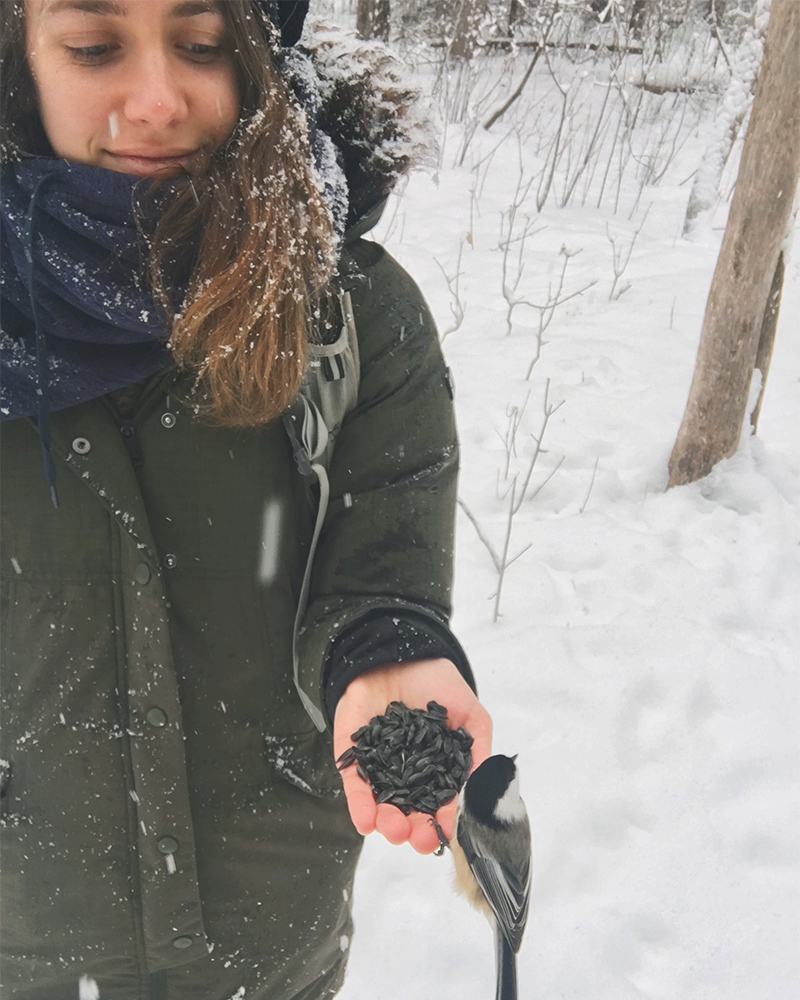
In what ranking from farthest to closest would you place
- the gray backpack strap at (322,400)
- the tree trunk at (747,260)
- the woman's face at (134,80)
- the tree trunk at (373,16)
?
the tree trunk at (373,16) → the tree trunk at (747,260) → the gray backpack strap at (322,400) → the woman's face at (134,80)

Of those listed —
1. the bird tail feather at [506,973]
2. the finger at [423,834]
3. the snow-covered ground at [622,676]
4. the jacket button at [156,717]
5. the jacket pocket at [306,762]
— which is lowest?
the snow-covered ground at [622,676]

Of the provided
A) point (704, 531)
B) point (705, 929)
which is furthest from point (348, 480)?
point (704, 531)

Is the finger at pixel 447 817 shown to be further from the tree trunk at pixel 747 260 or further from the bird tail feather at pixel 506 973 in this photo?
the tree trunk at pixel 747 260

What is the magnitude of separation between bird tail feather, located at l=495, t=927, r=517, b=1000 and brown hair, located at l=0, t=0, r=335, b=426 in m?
0.66

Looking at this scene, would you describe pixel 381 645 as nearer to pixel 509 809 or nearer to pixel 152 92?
pixel 509 809

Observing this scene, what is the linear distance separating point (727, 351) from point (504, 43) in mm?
11321

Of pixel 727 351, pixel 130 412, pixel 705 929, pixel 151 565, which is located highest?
pixel 130 412

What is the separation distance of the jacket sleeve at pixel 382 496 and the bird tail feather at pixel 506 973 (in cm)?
33

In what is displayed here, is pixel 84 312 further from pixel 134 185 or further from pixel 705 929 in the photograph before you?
pixel 705 929

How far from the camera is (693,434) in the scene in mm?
3613

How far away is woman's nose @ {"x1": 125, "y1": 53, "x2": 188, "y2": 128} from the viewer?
94cm

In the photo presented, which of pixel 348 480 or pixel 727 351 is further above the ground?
pixel 348 480

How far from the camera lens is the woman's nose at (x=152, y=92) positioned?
0.94 m

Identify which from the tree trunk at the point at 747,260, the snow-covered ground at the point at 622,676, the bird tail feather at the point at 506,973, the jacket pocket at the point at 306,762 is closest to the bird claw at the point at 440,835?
the bird tail feather at the point at 506,973
